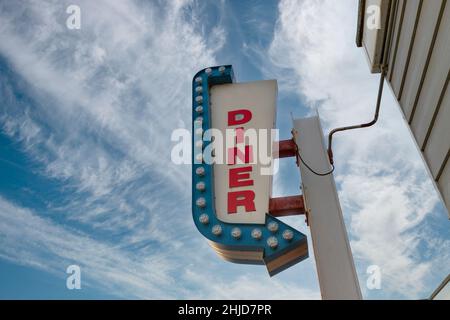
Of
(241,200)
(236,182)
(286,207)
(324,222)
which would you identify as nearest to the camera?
(324,222)

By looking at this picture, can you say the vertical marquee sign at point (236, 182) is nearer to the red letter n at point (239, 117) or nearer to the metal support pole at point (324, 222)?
the red letter n at point (239, 117)

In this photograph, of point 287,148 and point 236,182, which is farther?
point 287,148

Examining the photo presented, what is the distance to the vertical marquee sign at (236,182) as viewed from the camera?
16.6 ft

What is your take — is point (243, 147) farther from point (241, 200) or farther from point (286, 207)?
point (286, 207)

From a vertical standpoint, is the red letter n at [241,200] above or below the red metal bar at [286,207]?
above

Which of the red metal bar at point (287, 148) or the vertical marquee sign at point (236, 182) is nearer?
the vertical marquee sign at point (236, 182)

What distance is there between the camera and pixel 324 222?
5.14 meters

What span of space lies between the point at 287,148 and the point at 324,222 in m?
1.50

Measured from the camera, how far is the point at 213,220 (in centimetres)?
541

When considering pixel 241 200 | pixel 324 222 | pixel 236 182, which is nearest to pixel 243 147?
pixel 236 182

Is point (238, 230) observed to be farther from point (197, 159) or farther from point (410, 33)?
point (410, 33)

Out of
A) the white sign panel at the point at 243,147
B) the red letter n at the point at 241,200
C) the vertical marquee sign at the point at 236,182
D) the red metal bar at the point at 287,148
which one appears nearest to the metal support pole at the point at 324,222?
the red metal bar at the point at 287,148
